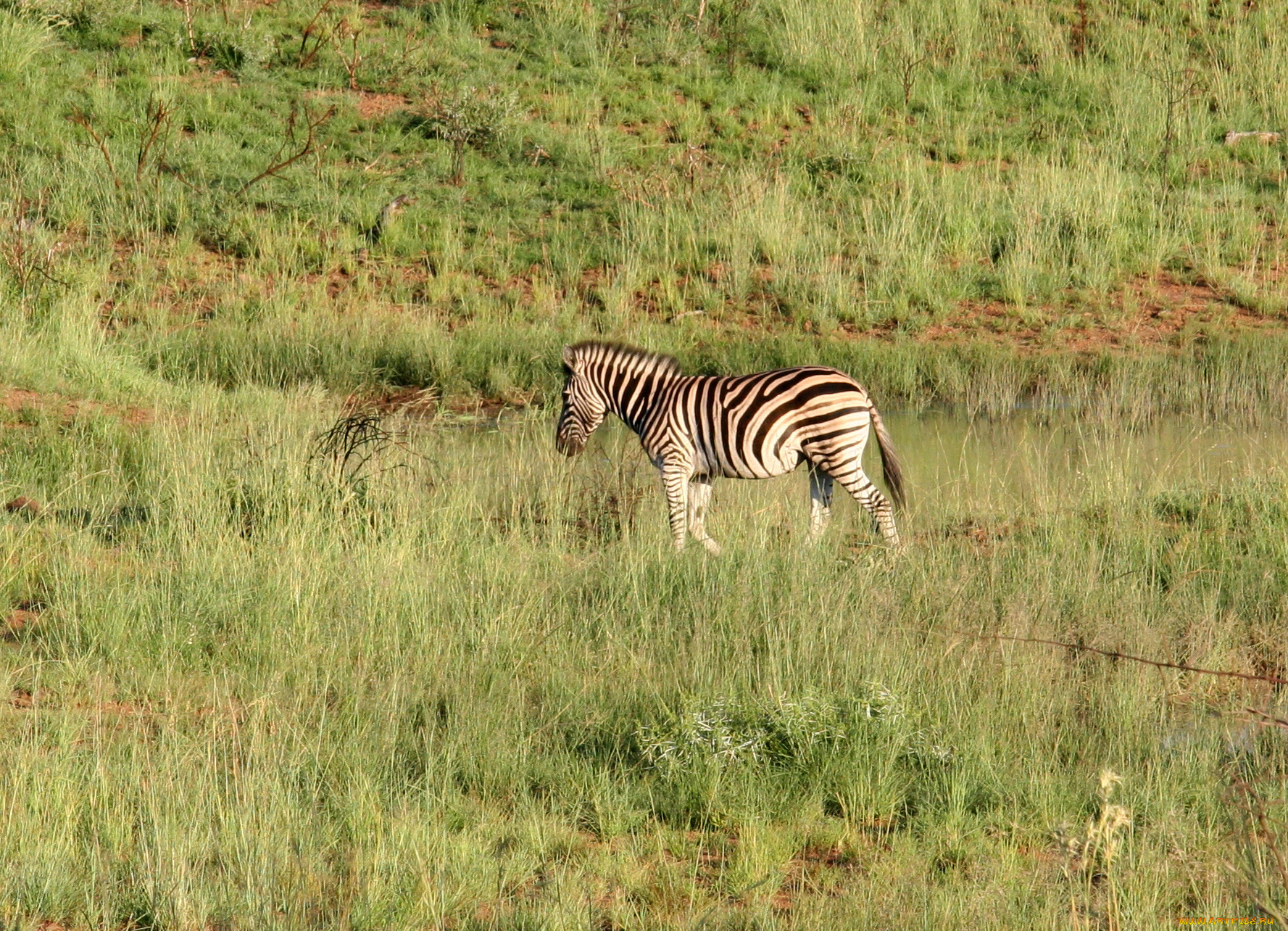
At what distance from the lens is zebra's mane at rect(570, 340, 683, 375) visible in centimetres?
934

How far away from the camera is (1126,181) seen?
55.7ft

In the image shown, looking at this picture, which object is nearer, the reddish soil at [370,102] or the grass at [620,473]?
the grass at [620,473]

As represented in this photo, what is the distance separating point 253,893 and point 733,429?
497cm

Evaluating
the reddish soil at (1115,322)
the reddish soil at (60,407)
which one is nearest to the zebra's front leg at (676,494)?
the reddish soil at (60,407)

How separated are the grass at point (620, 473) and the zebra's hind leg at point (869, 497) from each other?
24cm

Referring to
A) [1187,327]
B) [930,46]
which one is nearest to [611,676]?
[1187,327]

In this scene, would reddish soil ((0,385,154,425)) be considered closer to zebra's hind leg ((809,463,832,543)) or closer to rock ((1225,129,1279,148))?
zebra's hind leg ((809,463,832,543))

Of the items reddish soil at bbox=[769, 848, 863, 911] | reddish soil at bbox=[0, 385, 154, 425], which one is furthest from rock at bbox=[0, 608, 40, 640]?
reddish soil at bbox=[0, 385, 154, 425]

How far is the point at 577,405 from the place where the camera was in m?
9.45

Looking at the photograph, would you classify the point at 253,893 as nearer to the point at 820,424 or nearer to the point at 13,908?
the point at 13,908

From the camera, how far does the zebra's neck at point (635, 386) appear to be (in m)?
9.21

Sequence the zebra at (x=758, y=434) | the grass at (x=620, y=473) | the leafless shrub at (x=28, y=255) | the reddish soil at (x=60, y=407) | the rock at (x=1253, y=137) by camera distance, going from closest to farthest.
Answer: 1. the grass at (x=620, y=473)
2. the zebra at (x=758, y=434)
3. the reddish soil at (x=60, y=407)
4. the leafless shrub at (x=28, y=255)
5. the rock at (x=1253, y=137)

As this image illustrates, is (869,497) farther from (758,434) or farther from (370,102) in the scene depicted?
(370,102)

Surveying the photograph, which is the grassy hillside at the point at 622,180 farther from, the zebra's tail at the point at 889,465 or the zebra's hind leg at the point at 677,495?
the zebra's tail at the point at 889,465
